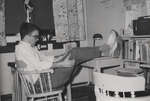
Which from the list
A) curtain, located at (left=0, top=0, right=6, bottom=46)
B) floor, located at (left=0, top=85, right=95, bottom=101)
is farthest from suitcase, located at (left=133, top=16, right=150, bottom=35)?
curtain, located at (left=0, top=0, right=6, bottom=46)

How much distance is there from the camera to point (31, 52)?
313 centimetres

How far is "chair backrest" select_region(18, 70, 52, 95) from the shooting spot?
9.75 ft

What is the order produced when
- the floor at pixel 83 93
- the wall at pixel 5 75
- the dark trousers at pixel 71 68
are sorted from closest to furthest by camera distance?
the dark trousers at pixel 71 68, the wall at pixel 5 75, the floor at pixel 83 93

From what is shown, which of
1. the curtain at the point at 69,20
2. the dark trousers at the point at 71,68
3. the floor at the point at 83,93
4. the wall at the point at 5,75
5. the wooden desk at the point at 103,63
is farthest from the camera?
the curtain at the point at 69,20

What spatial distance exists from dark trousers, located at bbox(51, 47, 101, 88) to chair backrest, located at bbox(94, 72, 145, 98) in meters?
1.25

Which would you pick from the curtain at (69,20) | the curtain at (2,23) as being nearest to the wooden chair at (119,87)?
the curtain at (2,23)

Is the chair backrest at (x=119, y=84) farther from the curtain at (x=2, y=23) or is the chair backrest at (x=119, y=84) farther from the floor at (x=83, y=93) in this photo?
the curtain at (x=2, y=23)

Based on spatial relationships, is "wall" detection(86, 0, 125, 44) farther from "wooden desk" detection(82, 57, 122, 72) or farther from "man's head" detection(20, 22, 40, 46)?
"man's head" detection(20, 22, 40, 46)

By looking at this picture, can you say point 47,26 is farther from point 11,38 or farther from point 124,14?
point 124,14

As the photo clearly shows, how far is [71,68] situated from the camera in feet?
10.7

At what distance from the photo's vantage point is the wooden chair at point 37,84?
9.76 ft

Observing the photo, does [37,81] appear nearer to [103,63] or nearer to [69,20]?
[103,63]

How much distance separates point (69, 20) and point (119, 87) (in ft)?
9.66

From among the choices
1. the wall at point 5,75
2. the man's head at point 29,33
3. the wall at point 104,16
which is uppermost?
the wall at point 104,16
